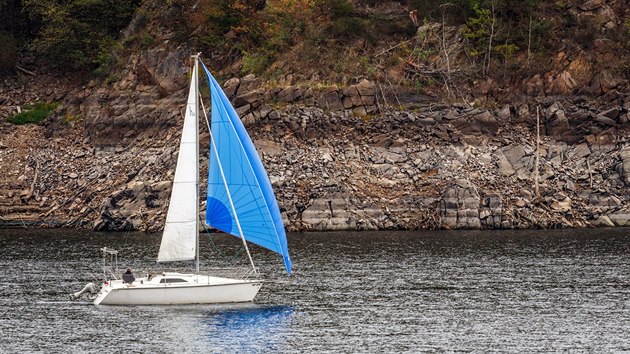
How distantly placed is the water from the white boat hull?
0.58 meters

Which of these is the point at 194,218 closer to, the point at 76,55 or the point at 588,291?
the point at 588,291

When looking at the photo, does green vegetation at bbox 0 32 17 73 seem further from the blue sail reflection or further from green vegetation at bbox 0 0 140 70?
the blue sail reflection

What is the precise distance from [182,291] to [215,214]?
3.83 m

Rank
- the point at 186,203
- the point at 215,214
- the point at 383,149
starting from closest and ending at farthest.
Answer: the point at 215,214 < the point at 186,203 < the point at 383,149

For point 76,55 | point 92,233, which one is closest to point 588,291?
point 92,233

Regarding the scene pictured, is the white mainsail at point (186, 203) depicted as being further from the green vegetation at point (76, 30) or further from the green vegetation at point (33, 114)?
the green vegetation at point (76, 30)

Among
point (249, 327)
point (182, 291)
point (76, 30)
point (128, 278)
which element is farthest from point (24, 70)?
point (249, 327)

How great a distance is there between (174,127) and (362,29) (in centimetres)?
1774

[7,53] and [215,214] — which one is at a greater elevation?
[7,53]

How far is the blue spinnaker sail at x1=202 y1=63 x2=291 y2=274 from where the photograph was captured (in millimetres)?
60500

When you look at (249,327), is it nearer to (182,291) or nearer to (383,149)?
(182,291)

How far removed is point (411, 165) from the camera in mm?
98312

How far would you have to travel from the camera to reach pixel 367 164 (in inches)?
3878

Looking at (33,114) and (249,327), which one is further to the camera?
(33,114)
